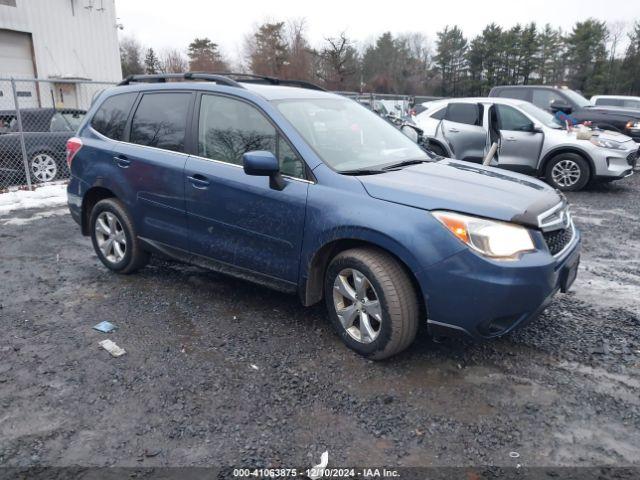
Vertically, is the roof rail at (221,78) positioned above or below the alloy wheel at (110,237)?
above

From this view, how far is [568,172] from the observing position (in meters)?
9.22

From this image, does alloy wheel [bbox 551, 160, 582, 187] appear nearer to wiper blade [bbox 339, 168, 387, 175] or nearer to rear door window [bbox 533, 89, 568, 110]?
rear door window [bbox 533, 89, 568, 110]

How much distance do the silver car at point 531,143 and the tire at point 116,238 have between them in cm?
600

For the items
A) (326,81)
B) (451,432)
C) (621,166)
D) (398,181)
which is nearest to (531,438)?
(451,432)

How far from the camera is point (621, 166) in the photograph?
8.94 m

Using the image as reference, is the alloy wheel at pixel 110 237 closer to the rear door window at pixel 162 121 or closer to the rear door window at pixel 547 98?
the rear door window at pixel 162 121

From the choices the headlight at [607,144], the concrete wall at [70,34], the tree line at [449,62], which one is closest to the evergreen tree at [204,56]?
the tree line at [449,62]

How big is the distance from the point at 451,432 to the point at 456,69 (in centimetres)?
6358

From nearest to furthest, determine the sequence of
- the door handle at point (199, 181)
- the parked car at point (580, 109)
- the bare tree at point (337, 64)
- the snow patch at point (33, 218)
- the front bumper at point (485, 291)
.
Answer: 1. the front bumper at point (485, 291)
2. the door handle at point (199, 181)
3. the snow patch at point (33, 218)
4. the parked car at point (580, 109)
5. the bare tree at point (337, 64)

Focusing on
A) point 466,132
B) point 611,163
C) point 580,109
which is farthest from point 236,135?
point 580,109

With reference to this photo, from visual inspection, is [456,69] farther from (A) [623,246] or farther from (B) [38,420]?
(B) [38,420]

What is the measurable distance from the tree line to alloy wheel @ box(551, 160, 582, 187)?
40002 millimetres

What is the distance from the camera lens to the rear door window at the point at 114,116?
15.2ft

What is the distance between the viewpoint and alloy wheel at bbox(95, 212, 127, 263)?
15.5 ft
